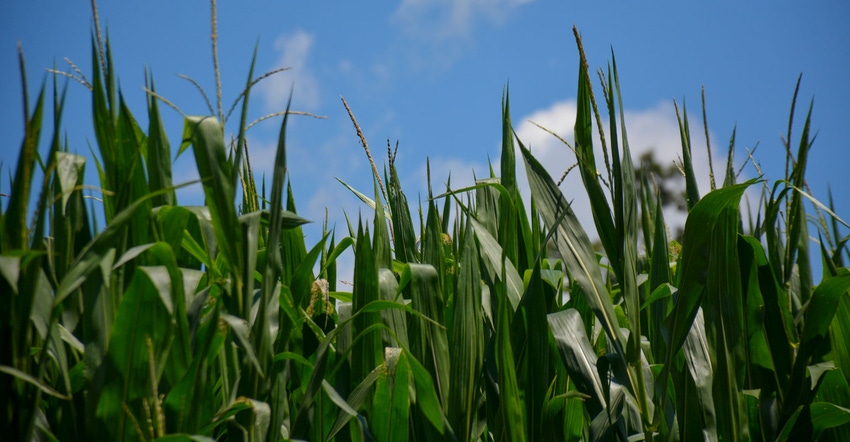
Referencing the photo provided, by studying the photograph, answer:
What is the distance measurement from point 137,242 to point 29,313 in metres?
0.19

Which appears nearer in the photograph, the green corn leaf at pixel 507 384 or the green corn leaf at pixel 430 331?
the green corn leaf at pixel 507 384

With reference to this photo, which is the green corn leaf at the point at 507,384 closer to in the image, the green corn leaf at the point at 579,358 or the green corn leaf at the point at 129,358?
the green corn leaf at the point at 579,358

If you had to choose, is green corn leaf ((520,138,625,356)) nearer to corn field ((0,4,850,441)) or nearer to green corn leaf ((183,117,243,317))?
corn field ((0,4,850,441))

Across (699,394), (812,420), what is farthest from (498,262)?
(812,420)

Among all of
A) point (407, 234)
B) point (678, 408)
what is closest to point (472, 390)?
point (678, 408)

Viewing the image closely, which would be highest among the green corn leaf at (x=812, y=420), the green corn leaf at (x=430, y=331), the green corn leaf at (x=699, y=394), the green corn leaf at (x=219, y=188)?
the green corn leaf at (x=219, y=188)

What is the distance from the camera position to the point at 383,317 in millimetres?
1231

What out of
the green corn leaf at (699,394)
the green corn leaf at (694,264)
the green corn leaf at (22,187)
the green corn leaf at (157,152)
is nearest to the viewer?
the green corn leaf at (22,187)

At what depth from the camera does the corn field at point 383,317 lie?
0.84 metres

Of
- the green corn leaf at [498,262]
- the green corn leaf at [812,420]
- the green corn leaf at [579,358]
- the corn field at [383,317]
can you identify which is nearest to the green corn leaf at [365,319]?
the corn field at [383,317]

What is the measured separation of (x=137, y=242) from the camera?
3.06 feet

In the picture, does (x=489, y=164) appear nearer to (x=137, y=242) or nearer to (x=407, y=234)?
(x=407, y=234)

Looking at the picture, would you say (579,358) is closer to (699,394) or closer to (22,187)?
(699,394)

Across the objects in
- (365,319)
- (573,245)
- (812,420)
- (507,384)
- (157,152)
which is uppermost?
(157,152)
